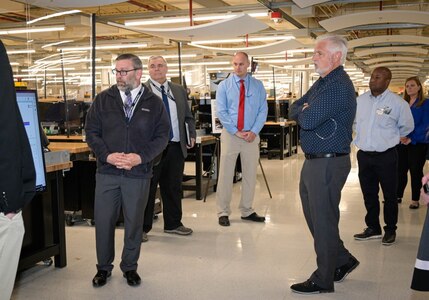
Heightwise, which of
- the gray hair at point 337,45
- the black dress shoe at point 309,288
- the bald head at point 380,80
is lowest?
the black dress shoe at point 309,288

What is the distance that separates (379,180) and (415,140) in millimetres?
1814

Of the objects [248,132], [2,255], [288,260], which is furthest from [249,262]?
[2,255]

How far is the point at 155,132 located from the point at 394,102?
7.36ft

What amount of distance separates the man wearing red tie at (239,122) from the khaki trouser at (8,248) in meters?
3.44

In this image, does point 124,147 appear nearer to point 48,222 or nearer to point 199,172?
point 48,222

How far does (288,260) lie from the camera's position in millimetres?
4148

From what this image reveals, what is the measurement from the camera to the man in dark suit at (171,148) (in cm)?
474

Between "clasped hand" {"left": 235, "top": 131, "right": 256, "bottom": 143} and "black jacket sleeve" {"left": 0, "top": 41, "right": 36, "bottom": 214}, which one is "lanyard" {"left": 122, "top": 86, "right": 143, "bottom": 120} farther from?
"clasped hand" {"left": 235, "top": 131, "right": 256, "bottom": 143}

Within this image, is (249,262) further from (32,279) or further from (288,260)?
(32,279)

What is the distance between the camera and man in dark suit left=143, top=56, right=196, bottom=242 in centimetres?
474

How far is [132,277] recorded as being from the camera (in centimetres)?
358

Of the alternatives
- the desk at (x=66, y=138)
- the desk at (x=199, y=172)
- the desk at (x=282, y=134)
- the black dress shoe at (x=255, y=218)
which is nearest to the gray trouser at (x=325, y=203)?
the black dress shoe at (x=255, y=218)

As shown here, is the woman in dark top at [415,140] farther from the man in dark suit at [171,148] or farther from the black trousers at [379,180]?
the man in dark suit at [171,148]

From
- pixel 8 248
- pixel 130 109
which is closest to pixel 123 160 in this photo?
pixel 130 109
